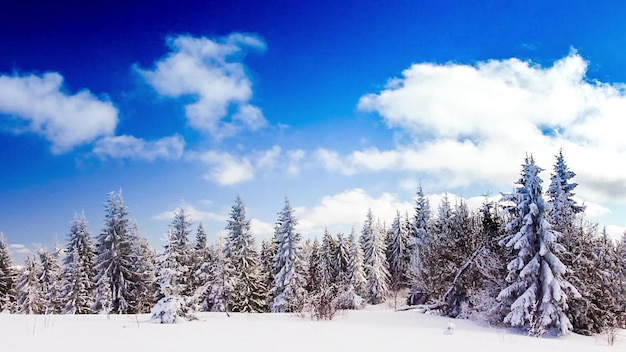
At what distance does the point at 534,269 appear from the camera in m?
17.4

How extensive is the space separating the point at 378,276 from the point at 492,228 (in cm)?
3657

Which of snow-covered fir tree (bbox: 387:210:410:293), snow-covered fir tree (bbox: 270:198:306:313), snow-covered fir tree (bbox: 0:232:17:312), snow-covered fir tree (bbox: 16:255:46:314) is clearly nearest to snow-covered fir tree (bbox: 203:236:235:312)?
snow-covered fir tree (bbox: 270:198:306:313)

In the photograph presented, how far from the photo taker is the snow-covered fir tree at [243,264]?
39031 millimetres

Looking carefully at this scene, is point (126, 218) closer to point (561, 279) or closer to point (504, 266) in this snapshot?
point (504, 266)

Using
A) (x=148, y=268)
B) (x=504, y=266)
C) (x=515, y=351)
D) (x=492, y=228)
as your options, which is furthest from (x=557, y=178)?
(x=148, y=268)

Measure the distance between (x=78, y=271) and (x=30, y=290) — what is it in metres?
10.9

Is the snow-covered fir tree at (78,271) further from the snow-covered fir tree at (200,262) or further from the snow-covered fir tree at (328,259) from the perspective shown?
the snow-covered fir tree at (328,259)

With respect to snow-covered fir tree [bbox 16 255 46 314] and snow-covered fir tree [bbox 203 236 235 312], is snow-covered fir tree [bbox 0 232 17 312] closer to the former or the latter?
snow-covered fir tree [bbox 16 255 46 314]

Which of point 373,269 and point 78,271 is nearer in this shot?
point 78,271

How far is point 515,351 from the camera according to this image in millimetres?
8406

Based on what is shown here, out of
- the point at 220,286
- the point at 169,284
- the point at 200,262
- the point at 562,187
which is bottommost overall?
the point at 220,286

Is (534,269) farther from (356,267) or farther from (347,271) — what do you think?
(347,271)

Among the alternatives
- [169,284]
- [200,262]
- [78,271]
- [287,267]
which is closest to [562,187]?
[287,267]

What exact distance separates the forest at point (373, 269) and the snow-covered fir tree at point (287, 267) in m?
0.13
